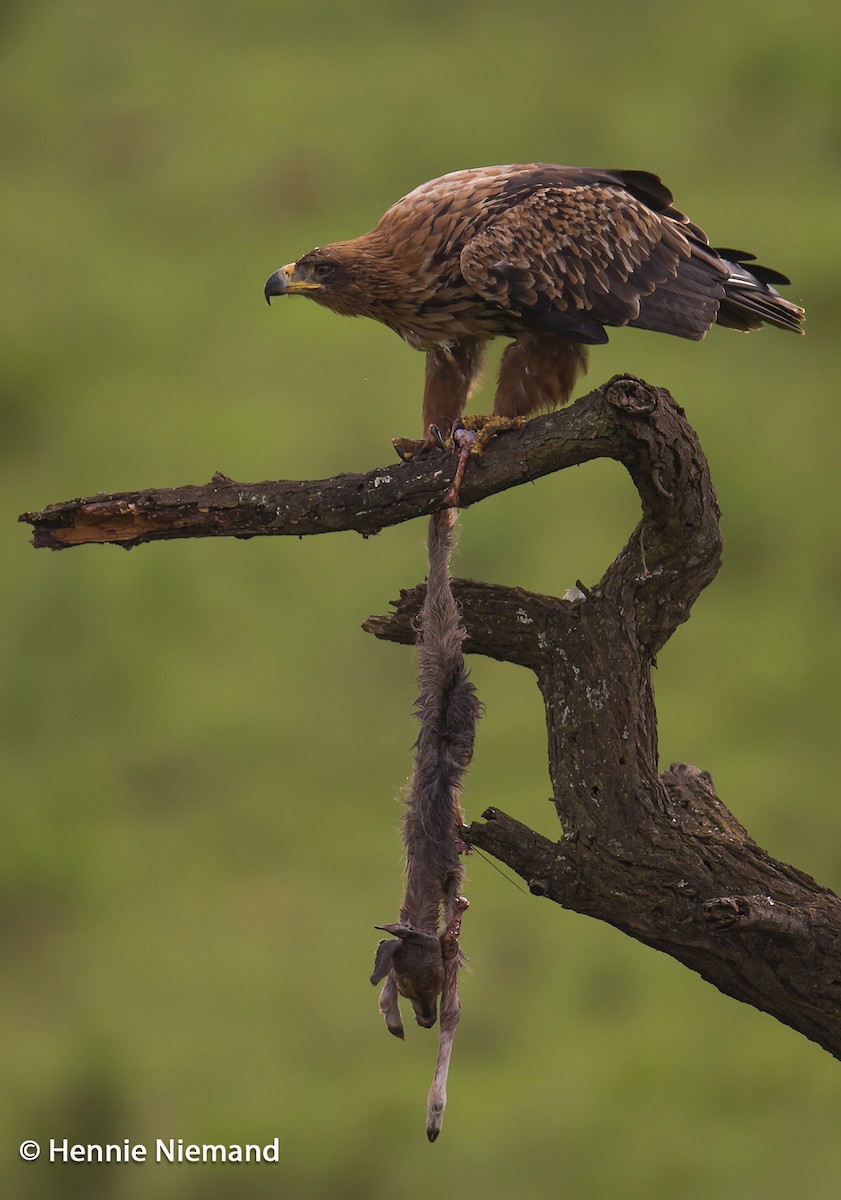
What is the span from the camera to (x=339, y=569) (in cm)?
1011

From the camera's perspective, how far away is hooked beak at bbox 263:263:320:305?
14.0 feet

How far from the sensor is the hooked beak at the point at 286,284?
14.0ft

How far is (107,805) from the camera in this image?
9672 mm

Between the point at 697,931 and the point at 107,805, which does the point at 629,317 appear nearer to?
the point at 697,931

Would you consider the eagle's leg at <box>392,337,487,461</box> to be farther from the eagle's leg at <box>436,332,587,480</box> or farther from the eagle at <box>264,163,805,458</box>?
the eagle's leg at <box>436,332,587,480</box>

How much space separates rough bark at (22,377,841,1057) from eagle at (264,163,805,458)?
41cm

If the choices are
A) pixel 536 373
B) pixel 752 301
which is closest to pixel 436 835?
pixel 536 373

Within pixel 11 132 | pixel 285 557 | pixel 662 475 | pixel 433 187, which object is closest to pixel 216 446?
pixel 285 557

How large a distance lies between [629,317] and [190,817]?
6031 millimetres

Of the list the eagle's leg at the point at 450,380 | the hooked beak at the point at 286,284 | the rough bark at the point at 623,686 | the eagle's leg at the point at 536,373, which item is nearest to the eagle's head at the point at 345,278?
the hooked beak at the point at 286,284

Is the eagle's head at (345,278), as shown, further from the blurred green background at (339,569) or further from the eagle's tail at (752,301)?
the blurred green background at (339,569)

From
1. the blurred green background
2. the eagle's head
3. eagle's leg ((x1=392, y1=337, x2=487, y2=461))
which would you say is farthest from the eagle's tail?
the blurred green background

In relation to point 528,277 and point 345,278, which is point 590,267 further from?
point 345,278

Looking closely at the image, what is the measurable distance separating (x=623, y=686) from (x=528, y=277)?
1.09 m
